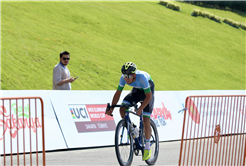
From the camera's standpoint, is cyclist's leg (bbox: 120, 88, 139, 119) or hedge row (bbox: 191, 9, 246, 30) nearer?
cyclist's leg (bbox: 120, 88, 139, 119)

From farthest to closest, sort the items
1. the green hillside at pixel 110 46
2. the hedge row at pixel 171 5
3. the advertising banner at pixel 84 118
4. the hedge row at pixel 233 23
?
the hedge row at pixel 233 23
the hedge row at pixel 171 5
the green hillside at pixel 110 46
the advertising banner at pixel 84 118

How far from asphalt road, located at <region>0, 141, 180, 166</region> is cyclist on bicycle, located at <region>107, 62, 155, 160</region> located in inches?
33.7

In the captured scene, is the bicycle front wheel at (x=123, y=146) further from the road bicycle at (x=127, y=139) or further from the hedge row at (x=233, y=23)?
the hedge row at (x=233, y=23)

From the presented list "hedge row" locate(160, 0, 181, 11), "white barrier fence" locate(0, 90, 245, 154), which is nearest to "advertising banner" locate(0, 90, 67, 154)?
"white barrier fence" locate(0, 90, 245, 154)

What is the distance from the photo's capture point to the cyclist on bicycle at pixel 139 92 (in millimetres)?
5656

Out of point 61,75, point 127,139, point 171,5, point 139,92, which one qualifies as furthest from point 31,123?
point 171,5

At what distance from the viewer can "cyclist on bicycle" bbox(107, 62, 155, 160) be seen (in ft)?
18.6

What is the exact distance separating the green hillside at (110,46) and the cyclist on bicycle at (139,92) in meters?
9.61

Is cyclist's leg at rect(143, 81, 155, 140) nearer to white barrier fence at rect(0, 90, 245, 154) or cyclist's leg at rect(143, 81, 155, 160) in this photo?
cyclist's leg at rect(143, 81, 155, 160)

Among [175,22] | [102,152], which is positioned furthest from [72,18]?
[102,152]

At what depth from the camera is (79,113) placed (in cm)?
825

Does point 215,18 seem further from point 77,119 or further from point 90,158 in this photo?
point 90,158

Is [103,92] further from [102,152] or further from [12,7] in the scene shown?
[12,7]

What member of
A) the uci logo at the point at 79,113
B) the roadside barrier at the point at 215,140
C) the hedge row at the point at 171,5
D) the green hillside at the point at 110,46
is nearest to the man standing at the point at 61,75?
the uci logo at the point at 79,113
